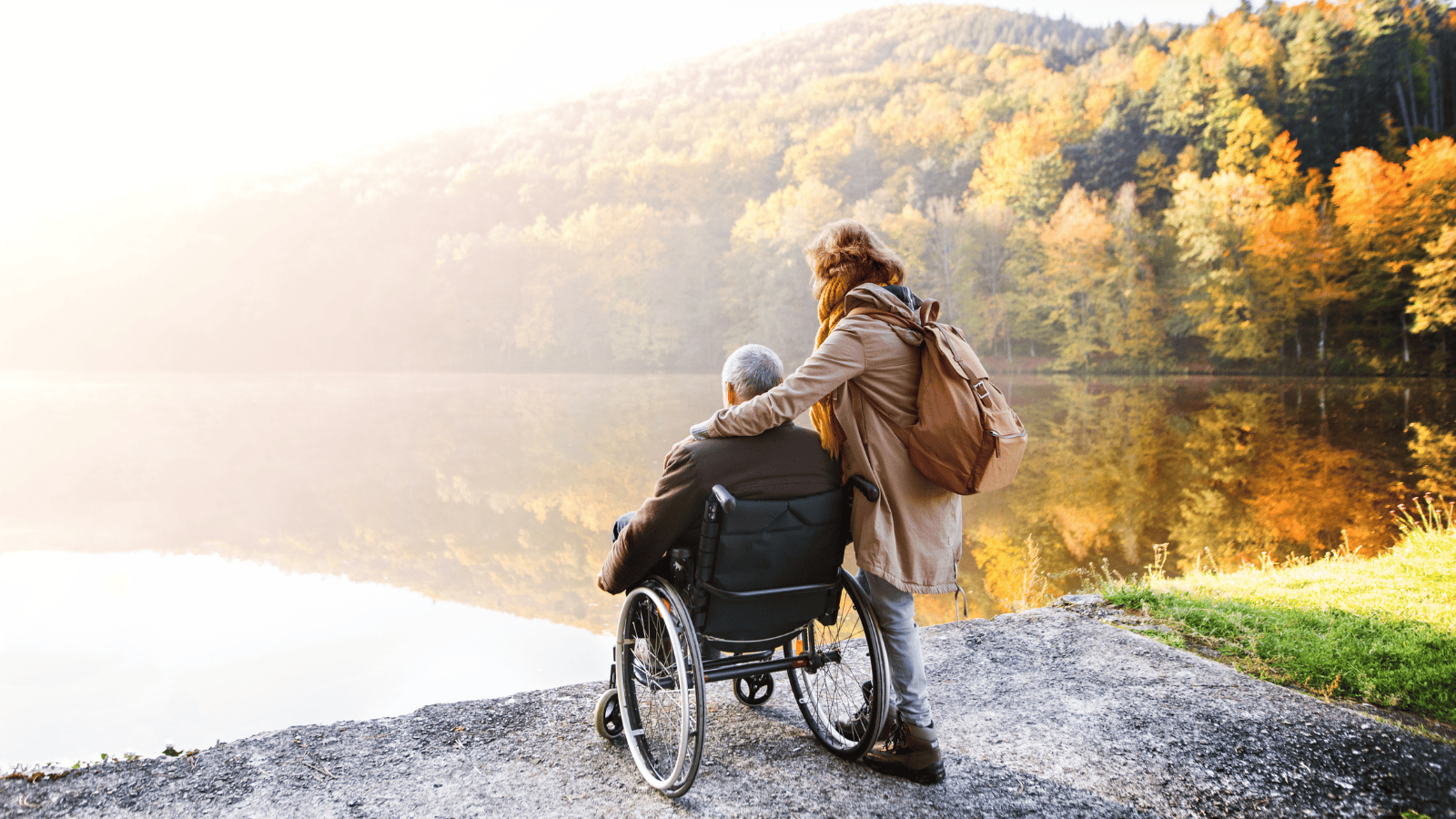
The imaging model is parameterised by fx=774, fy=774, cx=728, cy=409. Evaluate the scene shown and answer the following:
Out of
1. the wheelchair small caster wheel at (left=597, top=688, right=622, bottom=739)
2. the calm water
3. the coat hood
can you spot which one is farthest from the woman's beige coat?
the calm water

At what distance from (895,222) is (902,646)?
38605mm

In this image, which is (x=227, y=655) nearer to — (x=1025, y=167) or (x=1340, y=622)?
(x=1340, y=622)

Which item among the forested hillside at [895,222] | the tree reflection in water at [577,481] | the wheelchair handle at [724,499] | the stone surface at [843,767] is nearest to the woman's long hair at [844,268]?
the wheelchair handle at [724,499]

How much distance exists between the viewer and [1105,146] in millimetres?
36875

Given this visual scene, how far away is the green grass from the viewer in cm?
316

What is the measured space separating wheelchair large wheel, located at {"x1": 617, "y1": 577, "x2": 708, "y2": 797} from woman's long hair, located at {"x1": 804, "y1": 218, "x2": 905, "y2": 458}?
71cm

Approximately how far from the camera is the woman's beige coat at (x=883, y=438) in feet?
7.45

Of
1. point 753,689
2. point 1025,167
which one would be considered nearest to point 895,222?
point 1025,167

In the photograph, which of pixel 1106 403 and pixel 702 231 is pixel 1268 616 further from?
pixel 702 231

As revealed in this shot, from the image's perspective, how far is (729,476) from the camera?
7.38 ft

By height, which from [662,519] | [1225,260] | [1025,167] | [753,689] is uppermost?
[1025,167]

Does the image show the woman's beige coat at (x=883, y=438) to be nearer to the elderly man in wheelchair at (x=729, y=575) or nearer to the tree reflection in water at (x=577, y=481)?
the elderly man in wheelchair at (x=729, y=575)

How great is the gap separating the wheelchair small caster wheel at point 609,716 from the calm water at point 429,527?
190 cm

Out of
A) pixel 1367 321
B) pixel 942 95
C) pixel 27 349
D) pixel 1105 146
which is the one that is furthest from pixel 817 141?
pixel 27 349
